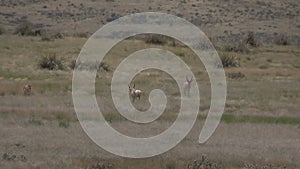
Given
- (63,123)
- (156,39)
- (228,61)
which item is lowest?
(228,61)

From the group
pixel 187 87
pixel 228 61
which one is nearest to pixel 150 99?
pixel 187 87

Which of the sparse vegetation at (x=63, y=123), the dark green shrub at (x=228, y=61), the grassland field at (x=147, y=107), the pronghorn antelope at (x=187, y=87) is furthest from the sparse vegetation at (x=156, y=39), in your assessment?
the sparse vegetation at (x=63, y=123)

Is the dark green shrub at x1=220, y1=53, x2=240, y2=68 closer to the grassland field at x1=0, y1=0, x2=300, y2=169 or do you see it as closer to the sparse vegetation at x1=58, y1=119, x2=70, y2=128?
the grassland field at x1=0, y1=0, x2=300, y2=169

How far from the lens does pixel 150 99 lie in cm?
2777

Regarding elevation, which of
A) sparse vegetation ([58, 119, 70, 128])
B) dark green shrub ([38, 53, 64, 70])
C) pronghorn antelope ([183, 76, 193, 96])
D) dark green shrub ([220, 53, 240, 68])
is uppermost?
sparse vegetation ([58, 119, 70, 128])

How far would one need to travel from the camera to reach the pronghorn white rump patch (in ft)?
59.3

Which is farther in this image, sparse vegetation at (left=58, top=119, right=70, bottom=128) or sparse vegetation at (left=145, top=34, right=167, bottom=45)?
sparse vegetation at (left=145, top=34, right=167, bottom=45)

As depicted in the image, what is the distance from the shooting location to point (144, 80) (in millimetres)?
35031

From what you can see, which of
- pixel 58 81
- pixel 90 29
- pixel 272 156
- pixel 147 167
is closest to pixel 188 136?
pixel 272 156

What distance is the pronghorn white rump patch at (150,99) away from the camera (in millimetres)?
18062

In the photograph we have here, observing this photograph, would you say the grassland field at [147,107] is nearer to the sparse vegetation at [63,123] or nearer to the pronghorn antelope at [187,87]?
the sparse vegetation at [63,123]

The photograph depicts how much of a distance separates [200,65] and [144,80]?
990 centimetres

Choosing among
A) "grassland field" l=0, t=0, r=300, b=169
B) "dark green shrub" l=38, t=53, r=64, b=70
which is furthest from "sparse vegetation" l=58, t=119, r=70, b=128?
"dark green shrub" l=38, t=53, r=64, b=70

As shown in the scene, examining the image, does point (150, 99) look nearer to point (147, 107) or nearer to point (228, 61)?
point (147, 107)
